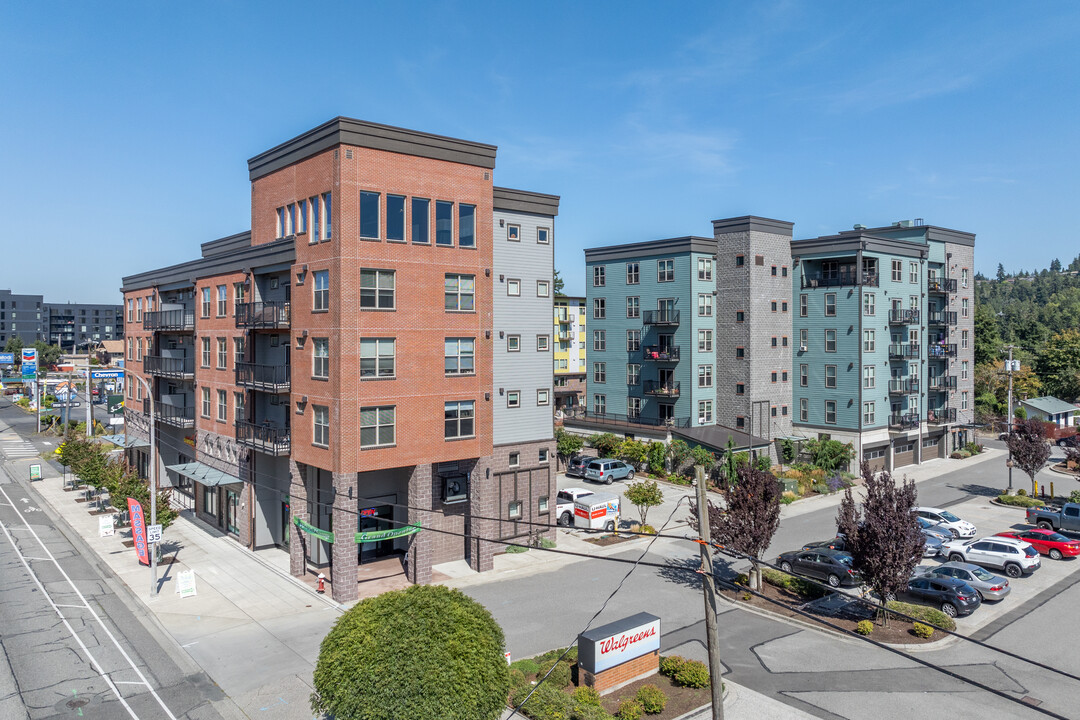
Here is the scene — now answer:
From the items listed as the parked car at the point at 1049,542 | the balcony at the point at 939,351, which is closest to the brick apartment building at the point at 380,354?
the parked car at the point at 1049,542

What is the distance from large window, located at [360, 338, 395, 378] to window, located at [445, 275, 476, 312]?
3.33 meters

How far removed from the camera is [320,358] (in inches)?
1157

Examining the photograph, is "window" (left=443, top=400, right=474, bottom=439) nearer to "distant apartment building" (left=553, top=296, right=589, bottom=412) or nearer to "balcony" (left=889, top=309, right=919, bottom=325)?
"balcony" (left=889, top=309, right=919, bottom=325)

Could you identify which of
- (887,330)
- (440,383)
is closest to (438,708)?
(440,383)

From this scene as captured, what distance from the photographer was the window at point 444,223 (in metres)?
30.3

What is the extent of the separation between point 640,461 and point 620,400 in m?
7.08

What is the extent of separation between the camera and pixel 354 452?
2812cm

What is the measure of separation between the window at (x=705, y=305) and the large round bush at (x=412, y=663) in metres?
42.6

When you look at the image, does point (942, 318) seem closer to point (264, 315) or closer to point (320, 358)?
point (320, 358)

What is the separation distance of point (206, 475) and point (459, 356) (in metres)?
16.9

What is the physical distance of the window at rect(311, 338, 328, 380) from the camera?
94.9 ft

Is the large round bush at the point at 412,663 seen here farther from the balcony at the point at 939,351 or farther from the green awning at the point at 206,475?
the balcony at the point at 939,351

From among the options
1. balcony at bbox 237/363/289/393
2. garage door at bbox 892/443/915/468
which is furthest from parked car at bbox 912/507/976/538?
balcony at bbox 237/363/289/393

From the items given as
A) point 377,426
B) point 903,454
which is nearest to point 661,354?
point 903,454
